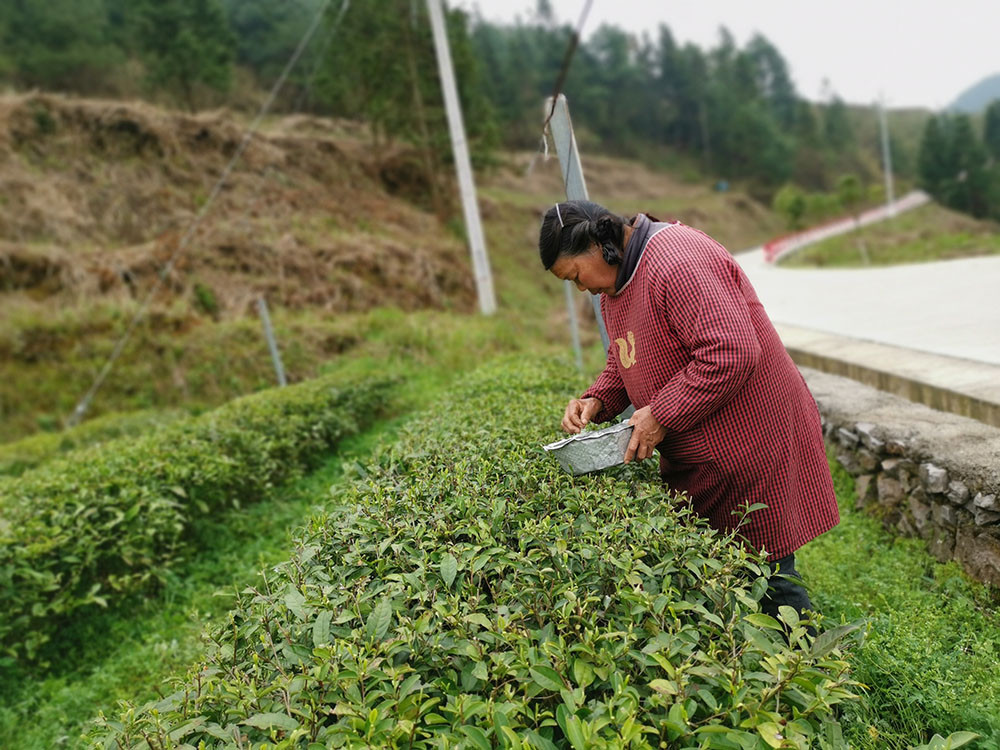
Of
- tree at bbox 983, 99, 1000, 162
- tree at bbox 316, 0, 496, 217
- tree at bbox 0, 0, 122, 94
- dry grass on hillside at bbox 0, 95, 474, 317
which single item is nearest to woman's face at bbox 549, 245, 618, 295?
dry grass on hillside at bbox 0, 95, 474, 317

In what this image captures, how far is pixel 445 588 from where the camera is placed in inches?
61.7

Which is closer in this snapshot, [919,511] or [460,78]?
[919,511]

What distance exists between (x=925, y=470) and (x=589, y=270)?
5.94 feet

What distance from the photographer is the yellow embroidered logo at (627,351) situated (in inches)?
84.4

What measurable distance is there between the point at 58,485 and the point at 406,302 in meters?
10.1

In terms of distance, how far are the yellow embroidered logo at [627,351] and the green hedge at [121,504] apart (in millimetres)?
2967

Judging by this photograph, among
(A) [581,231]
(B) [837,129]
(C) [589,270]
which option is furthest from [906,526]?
(B) [837,129]

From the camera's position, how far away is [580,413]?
8.14 ft

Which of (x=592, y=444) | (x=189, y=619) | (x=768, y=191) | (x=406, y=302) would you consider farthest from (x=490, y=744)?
(x=768, y=191)

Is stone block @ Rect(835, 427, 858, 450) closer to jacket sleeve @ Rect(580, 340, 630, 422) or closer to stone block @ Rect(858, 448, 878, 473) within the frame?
stone block @ Rect(858, 448, 878, 473)

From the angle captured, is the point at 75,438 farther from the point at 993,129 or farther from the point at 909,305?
the point at 993,129

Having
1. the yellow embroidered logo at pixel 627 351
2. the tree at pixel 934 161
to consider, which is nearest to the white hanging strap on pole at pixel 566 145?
the yellow embroidered logo at pixel 627 351

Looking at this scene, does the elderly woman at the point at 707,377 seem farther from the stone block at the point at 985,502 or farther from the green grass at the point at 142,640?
the green grass at the point at 142,640

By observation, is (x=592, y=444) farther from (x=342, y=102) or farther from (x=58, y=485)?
(x=342, y=102)
